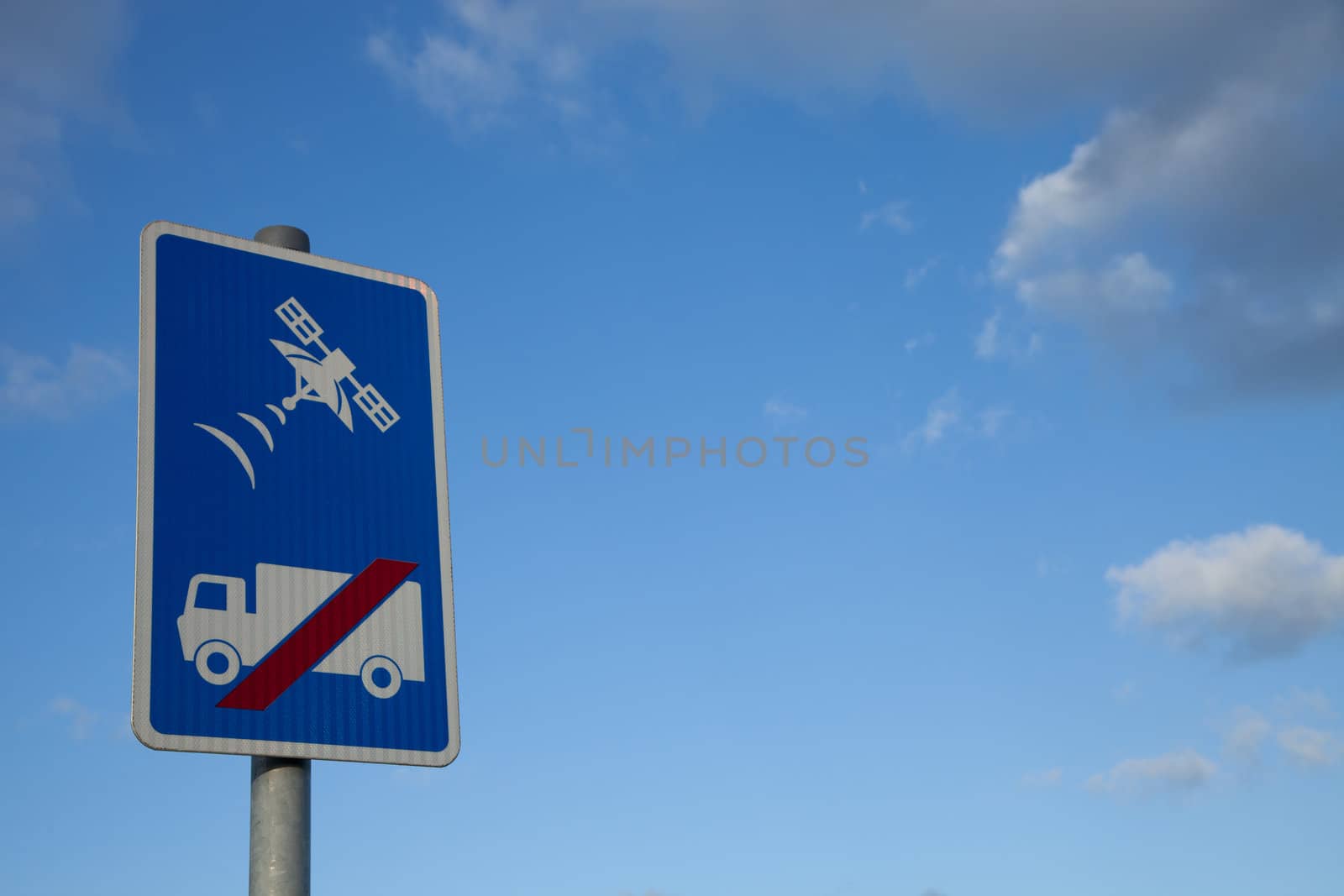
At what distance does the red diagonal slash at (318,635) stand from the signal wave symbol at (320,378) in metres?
0.78

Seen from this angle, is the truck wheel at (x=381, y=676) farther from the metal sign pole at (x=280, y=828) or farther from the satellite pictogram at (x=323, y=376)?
the satellite pictogram at (x=323, y=376)

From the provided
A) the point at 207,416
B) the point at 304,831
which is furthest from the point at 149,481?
the point at 304,831

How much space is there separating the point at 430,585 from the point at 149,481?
136 centimetres

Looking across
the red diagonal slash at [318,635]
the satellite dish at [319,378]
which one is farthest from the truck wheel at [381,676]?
the satellite dish at [319,378]

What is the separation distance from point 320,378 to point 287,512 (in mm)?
750

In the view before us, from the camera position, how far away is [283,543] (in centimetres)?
629

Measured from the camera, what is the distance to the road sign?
588 cm

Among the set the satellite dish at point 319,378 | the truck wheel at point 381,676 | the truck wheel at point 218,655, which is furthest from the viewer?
the satellite dish at point 319,378

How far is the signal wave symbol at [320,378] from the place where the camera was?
263 inches

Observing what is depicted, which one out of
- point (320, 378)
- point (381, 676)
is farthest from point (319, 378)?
point (381, 676)

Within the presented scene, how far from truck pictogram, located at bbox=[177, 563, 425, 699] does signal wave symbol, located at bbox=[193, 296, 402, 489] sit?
0.84m

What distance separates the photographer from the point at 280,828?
5980 mm

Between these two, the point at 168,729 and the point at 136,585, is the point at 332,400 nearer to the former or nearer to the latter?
the point at 136,585

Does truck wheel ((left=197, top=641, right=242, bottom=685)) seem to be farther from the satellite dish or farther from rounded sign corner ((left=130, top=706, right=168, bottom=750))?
the satellite dish
